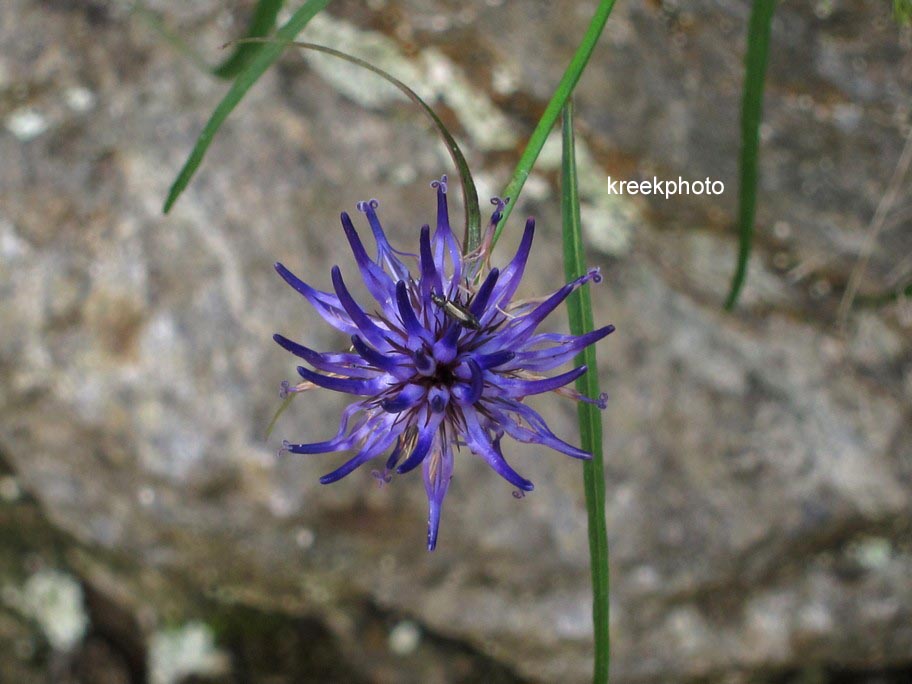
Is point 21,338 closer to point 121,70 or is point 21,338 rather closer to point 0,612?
point 121,70

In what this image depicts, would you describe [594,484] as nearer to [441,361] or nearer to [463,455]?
[441,361]

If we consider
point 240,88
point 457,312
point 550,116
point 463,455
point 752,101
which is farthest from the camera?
point 463,455

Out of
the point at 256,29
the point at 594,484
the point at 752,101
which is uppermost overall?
the point at 256,29

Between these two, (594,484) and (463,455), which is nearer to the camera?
(594,484)

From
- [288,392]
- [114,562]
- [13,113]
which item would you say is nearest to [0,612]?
[114,562]

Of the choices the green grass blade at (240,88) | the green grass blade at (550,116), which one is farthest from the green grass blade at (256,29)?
the green grass blade at (550,116)

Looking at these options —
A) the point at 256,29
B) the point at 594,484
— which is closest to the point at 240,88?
the point at 256,29

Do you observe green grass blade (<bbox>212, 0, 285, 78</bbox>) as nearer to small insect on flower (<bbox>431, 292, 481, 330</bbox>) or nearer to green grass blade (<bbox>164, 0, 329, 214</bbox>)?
green grass blade (<bbox>164, 0, 329, 214</bbox>)

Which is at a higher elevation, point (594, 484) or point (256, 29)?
point (256, 29)
